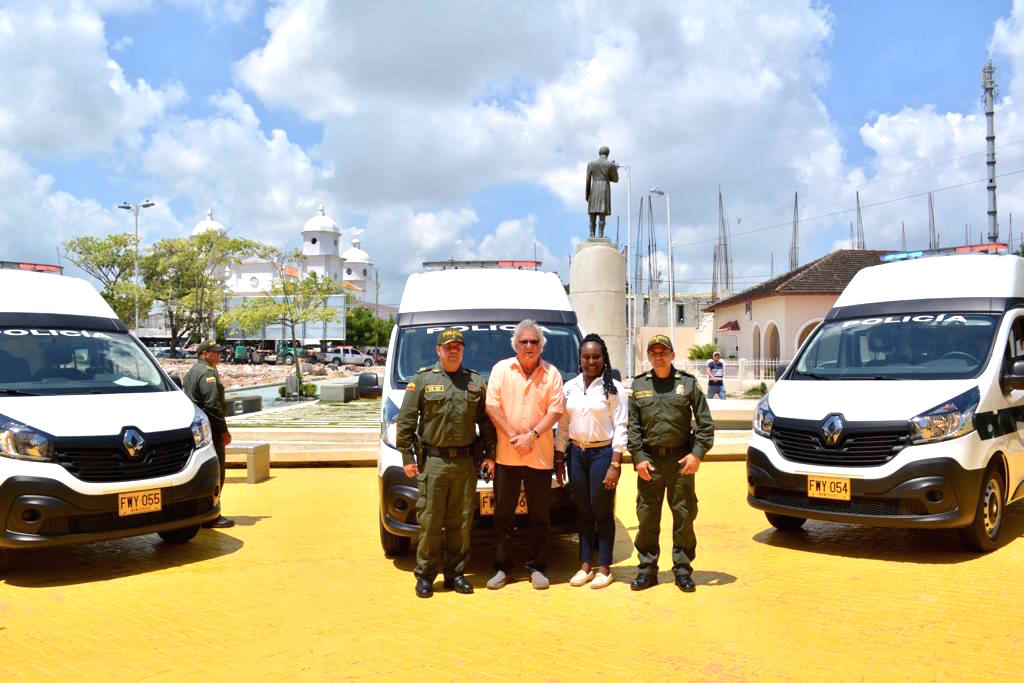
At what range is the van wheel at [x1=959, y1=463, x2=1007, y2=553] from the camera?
6480mm

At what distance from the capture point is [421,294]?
7.71 meters

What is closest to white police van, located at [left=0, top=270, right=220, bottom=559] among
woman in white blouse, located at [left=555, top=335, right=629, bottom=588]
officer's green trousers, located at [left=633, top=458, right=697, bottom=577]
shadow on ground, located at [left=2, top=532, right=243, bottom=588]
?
shadow on ground, located at [left=2, top=532, right=243, bottom=588]

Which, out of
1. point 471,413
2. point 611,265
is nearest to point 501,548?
point 471,413

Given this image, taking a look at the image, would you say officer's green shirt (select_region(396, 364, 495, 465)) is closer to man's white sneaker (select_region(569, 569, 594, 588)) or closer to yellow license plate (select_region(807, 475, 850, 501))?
man's white sneaker (select_region(569, 569, 594, 588))

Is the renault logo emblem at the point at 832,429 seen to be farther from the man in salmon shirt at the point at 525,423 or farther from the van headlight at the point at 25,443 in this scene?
the van headlight at the point at 25,443

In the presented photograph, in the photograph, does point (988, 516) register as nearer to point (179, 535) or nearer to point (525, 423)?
point (525, 423)

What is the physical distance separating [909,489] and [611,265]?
47.9ft

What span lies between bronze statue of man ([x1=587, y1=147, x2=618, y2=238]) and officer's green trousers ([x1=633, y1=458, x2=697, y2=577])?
51.8 feet

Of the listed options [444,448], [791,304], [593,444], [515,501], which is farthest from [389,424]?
[791,304]

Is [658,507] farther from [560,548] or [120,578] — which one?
[120,578]

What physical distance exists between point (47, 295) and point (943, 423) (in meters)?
7.58

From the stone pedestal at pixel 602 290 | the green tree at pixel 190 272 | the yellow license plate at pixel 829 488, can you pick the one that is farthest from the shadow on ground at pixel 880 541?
the green tree at pixel 190 272

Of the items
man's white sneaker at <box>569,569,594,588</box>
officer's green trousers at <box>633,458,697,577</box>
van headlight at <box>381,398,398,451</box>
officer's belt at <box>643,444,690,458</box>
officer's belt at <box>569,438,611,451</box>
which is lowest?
man's white sneaker at <box>569,569,594,588</box>

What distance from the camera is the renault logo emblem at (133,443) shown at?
20.0 ft
